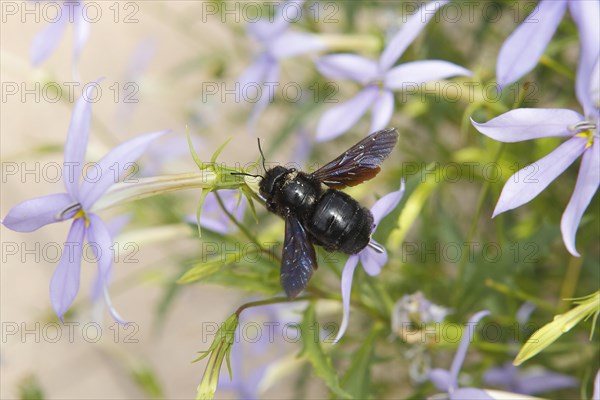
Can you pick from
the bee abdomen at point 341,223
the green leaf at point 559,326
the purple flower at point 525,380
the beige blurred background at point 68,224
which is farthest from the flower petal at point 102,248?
the beige blurred background at point 68,224

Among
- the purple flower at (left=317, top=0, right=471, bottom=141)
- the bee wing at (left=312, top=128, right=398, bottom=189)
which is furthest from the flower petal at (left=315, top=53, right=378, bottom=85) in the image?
the bee wing at (left=312, top=128, right=398, bottom=189)

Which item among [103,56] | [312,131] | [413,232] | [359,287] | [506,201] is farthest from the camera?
[103,56]

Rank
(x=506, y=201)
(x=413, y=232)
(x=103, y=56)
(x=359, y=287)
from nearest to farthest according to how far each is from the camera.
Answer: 1. (x=506, y=201)
2. (x=359, y=287)
3. (x=413, y=232)
4. (x=103, y=56)

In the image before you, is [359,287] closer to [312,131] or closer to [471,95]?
[471,95]

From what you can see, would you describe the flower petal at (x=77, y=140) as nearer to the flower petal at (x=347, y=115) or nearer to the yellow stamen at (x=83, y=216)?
the yellow stamen at (x=83, y=216)

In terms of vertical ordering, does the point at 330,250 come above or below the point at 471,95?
below

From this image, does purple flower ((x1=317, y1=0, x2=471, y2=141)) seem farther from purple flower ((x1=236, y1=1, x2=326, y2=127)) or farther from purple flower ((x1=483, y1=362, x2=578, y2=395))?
purple flower ((x1=483, y1=362, x2=578, y2=395))

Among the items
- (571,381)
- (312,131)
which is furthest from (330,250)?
(312,131)

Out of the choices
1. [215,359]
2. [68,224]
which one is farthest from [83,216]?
[68,224]
